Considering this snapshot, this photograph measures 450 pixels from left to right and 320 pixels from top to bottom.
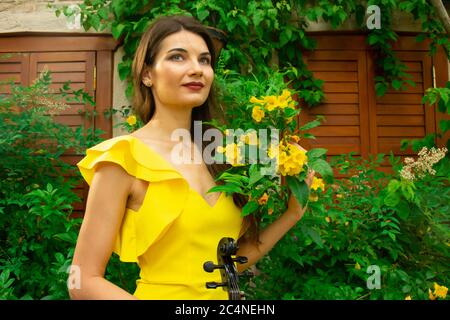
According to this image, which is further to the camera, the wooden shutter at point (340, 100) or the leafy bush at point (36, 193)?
the wooden shutter at point (340, 100)

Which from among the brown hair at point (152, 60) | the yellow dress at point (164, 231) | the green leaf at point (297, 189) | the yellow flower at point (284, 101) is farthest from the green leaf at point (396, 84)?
the yellow dress at point (164, 231)

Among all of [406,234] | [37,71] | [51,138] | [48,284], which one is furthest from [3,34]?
[406,234]

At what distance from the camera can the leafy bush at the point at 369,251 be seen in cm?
250

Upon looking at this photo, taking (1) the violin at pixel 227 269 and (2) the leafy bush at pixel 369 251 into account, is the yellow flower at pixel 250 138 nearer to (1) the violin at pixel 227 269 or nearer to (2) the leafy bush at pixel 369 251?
(1) the violin at pixel 227 269

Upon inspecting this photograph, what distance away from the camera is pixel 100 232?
1.48 m

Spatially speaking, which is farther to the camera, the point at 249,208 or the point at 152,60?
the point at 152,60

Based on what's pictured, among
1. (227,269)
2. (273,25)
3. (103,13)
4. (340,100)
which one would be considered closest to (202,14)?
(273,25)

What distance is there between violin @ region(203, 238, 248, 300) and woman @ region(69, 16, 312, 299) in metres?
0.12

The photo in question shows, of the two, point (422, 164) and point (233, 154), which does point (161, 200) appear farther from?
point (422, 164)

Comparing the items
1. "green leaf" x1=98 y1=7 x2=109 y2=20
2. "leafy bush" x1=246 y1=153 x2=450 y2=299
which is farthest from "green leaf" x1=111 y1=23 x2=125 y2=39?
"leafy bush" x1=246 y1=153 x2=450 y2=299

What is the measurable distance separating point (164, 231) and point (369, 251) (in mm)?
1351

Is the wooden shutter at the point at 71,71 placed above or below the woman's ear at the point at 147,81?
above

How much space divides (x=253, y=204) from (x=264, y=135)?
23 cm

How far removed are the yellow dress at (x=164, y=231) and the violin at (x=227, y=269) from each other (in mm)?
115
